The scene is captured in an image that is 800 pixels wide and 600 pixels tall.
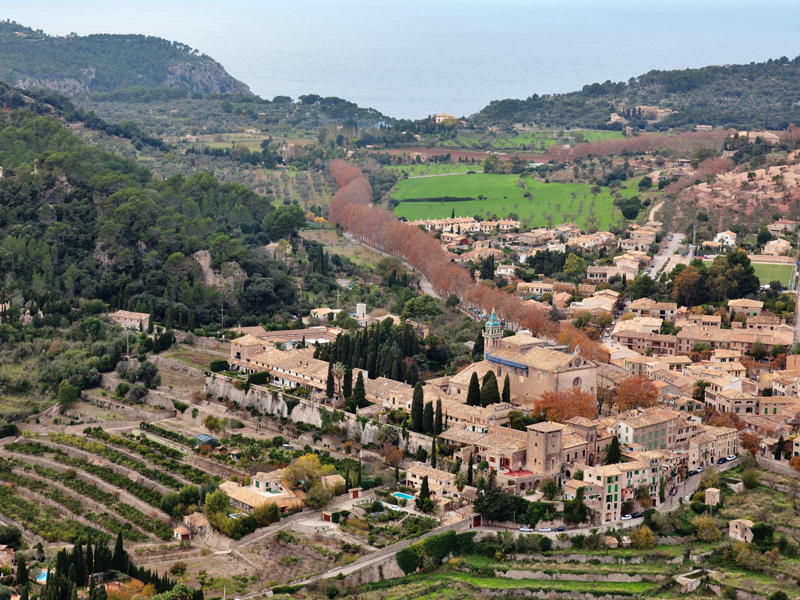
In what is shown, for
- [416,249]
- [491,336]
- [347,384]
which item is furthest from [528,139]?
[347,384]

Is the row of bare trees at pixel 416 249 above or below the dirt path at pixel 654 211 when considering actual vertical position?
below

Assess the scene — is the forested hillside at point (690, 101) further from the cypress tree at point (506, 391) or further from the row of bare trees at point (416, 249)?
the cypress tree at point (506, 391)

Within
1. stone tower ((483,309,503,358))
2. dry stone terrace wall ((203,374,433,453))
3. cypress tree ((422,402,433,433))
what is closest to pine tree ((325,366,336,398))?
dry stone terrace wall ((203,374,433,453))

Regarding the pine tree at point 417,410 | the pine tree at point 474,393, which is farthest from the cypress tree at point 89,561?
the pine tree at point 474,393

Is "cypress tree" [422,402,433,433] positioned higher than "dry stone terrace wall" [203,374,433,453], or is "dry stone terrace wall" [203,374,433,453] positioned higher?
"cypress tree" [422,402,433,433]

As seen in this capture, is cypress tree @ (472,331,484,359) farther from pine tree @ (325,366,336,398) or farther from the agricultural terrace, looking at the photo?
the agricultural terrace

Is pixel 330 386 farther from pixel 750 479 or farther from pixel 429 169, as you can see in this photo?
pixel 429 169
